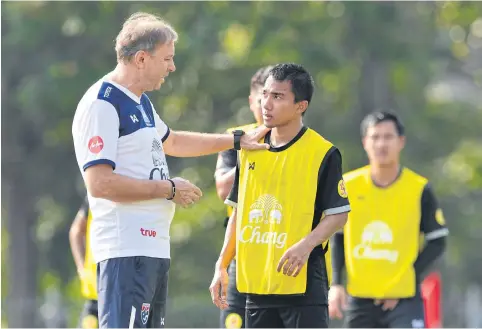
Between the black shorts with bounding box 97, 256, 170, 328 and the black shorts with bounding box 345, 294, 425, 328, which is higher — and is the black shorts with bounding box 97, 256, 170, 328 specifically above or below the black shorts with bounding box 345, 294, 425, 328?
below

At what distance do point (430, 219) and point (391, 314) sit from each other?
2.60ft

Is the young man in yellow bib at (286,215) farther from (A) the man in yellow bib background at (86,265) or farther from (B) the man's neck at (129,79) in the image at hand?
(A) the man in yellow bib background at (86,265)

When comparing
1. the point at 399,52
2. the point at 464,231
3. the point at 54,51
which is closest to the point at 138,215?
the point at 54,51

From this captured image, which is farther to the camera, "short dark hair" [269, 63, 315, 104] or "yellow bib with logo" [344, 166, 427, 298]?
"yellow bib with logo" [344, 166, 427, 298]

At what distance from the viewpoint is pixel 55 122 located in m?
25.8

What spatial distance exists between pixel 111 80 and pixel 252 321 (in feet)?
5.28

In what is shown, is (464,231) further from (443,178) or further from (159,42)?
(159,42)

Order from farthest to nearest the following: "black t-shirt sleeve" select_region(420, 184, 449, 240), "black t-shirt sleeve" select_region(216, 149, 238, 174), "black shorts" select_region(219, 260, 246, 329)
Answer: "black t-shirt sleeve" select_region(420, 184, 449, 240) → "black t-shirt sleeve" select_region(216, 149, 238, 174) → "black shorts" select_region(219, 260, 246, 329)

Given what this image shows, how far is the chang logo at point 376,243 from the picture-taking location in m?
9.88

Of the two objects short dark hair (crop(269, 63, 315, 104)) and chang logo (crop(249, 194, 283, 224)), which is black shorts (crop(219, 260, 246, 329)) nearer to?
chang logo (crop(249, 194, 283, 224))

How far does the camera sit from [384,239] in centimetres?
991

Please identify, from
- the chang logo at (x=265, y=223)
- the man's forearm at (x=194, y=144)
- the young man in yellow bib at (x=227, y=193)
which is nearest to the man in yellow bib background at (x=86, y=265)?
the young man in yellow bib at (x=227, y=193)

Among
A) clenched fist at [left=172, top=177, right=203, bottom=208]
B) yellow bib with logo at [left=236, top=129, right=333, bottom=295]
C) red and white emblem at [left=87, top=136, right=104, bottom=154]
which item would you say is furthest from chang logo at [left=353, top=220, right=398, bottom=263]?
red and white emblem at [left=87, top=136, right=104, bottom=154]

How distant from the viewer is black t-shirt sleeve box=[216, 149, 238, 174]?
29.2 ft
